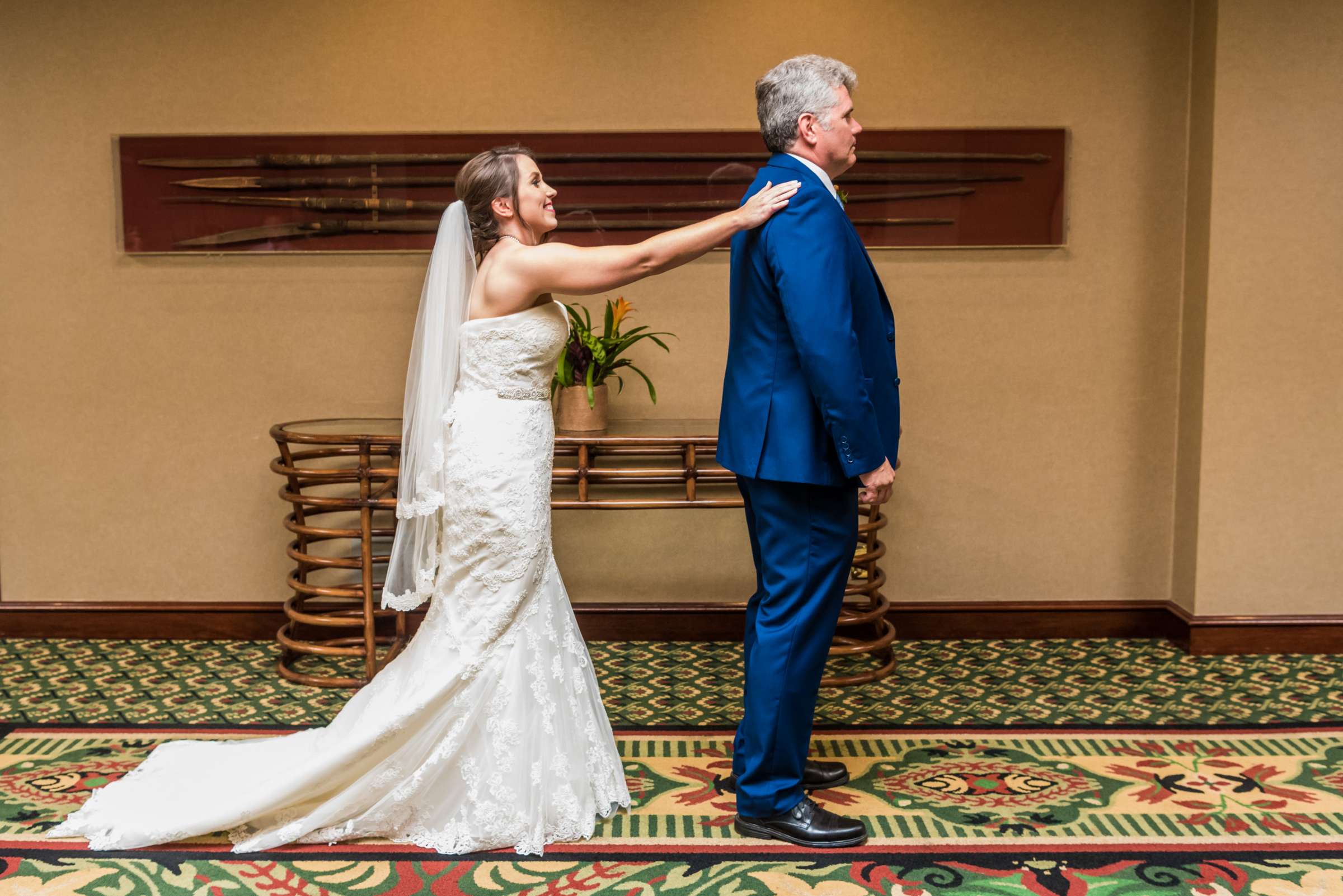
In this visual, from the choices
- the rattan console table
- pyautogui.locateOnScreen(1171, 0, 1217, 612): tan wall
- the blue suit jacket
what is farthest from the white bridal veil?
pyautogui.locateOnScreen(1171, 0, 1217, 612): tan wall

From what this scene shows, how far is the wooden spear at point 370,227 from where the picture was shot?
4.71 metres

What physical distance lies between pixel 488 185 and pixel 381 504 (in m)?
1.62

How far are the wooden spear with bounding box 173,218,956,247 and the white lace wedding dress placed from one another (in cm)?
172

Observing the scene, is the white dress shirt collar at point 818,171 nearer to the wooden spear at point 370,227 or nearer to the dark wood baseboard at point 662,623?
the wooden spear at point 370,227

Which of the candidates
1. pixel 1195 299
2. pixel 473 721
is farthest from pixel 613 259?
pixel 1195 299

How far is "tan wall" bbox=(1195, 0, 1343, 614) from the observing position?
443cm

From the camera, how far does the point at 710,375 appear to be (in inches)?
190

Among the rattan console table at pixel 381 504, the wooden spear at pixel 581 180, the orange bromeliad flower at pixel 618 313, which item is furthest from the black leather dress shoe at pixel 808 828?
the wooden spear at pixel 581 180

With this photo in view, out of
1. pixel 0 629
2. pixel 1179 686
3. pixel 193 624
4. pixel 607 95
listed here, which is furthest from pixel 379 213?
pixel 1179 686

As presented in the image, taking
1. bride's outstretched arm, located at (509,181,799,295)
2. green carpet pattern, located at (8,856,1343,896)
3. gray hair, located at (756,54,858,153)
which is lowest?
green carpet pattern, located at (8,856,1343,896)

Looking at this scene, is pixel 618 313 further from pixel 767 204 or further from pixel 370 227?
pixel 767 204

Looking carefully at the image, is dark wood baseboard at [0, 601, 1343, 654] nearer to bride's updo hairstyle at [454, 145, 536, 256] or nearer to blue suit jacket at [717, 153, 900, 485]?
blue suit jacket at [717, 153, 900, 485]

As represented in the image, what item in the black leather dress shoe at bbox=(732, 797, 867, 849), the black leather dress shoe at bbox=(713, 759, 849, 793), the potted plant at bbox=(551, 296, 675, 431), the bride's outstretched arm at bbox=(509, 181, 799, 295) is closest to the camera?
the bride's outstretched arm at bbox=(509, 181, 799, 295)

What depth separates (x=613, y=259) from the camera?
2879 millimetres
